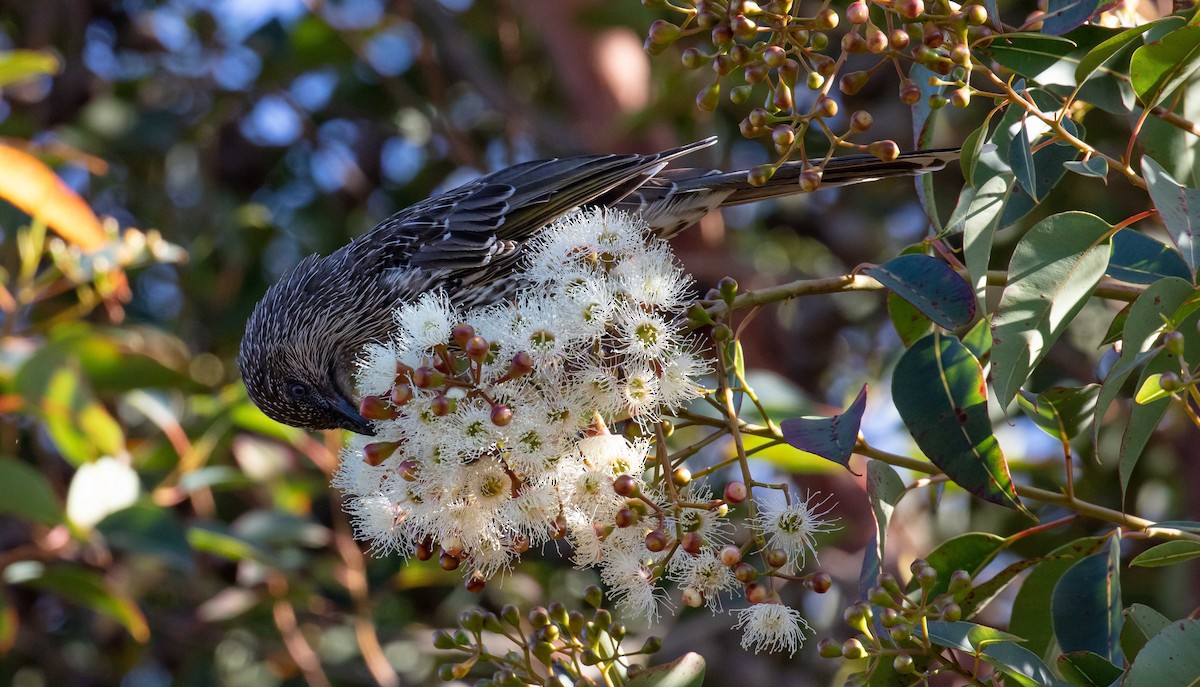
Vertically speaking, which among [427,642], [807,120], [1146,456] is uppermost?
[807,120]

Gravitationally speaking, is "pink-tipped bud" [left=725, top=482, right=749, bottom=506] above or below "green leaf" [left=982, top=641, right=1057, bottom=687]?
above

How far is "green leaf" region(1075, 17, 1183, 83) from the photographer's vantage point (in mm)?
1655

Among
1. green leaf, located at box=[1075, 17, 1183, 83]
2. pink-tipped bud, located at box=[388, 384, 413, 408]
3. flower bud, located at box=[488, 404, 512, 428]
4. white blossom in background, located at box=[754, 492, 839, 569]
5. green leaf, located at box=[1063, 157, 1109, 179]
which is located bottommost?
white blossom in background, located at box=[754, 492, 839, 569]

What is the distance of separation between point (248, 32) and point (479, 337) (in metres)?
4.12

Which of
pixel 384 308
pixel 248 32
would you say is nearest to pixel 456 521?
pixel 384 308

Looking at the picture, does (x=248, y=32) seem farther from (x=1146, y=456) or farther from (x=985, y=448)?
(x=985, y=448)

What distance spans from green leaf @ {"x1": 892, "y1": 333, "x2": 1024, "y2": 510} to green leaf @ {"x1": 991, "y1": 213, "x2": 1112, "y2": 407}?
76 millimetres

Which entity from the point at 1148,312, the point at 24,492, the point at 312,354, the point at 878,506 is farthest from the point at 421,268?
the point at 1148,312

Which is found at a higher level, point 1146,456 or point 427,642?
point 1146,456

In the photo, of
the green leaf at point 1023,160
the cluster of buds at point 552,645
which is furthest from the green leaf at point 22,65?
the green leaf at point 1023,160

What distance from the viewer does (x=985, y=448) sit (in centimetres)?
167

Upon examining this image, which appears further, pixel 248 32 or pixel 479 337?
pixel 248 32

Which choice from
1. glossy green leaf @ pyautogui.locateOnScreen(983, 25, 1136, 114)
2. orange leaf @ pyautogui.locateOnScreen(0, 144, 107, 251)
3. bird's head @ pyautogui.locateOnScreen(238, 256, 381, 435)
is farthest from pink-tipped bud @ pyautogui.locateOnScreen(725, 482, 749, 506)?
orange leaf @ pyautogui.locateOnScreen(0, 144, 107, 251)

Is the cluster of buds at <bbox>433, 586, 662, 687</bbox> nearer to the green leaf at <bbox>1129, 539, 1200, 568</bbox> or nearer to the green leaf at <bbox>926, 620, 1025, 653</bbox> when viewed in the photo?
the green leaf at <bbox>926, 620, 1025, 653</bbox>
